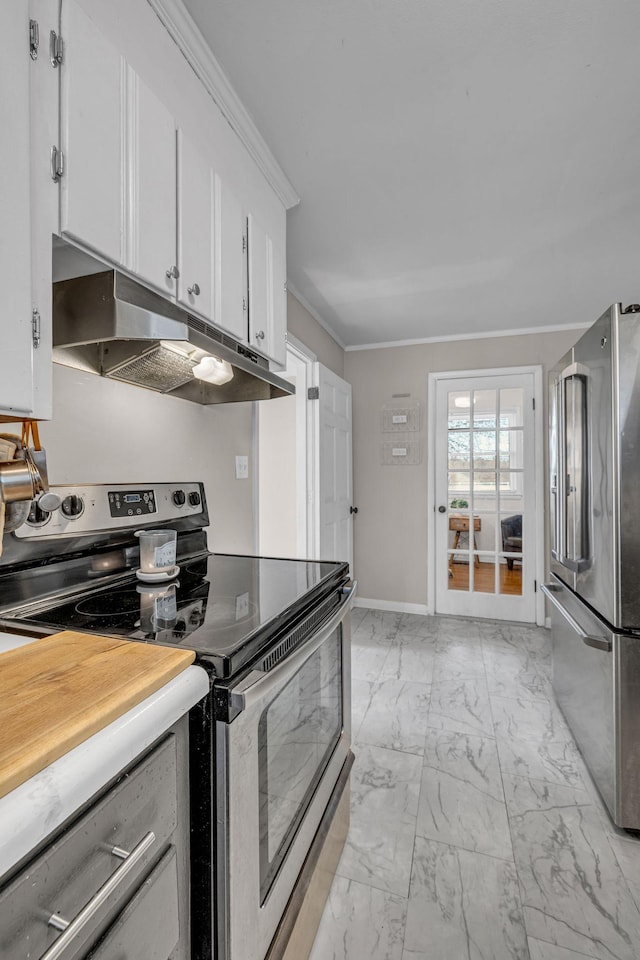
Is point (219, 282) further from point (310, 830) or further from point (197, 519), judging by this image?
point (310, 830)

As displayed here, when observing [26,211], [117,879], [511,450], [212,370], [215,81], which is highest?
[215,81]

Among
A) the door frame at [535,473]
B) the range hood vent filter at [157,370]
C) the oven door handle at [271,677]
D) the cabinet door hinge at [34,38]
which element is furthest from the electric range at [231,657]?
the door frame at [535,473]

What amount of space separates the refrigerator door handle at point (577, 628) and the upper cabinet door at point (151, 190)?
183cm

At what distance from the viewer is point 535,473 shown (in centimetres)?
360

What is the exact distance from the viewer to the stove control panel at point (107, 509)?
1085 millimetres

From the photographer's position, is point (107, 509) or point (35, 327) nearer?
point (35, 327)

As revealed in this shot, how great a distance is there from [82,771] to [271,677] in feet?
1.25

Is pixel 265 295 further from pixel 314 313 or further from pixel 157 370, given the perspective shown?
pixel 314 313

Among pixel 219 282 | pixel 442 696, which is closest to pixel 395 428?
pixel 442 696

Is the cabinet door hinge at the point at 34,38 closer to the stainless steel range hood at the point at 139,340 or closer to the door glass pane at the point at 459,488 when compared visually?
the stainless steel range hood at the point at 139,340

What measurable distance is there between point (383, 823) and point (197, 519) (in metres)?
1.27

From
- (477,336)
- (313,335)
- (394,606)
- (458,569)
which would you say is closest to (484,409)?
(477,336)

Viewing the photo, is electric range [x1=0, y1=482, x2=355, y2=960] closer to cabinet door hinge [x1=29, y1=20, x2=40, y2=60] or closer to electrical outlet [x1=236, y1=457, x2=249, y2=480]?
electrical outlet [x1=236, y1=457, x2=249, y2=480]

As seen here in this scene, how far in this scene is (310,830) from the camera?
1.09 m
